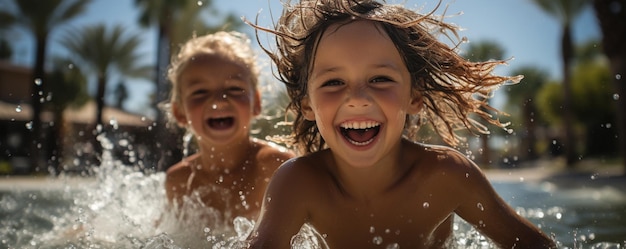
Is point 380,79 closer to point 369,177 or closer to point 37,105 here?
point 369,177

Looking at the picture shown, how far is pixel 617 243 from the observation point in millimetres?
3439

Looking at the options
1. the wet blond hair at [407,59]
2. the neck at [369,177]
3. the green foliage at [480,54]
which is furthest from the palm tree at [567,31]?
the neck at [369,177]

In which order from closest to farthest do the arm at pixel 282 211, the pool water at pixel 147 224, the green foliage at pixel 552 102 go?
1. the arm at pixel 282 211
2. the pool water at pixel 147 224
3. the green foliage at pixel 552 102

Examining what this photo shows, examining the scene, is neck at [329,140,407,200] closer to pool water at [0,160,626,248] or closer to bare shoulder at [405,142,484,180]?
bare shoulder at [405,142,484,180]

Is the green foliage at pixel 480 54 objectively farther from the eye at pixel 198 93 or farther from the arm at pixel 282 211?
the eye at pixel 198 93

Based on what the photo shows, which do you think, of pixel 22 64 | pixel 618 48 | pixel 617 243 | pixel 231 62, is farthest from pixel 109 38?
pixel 617 243

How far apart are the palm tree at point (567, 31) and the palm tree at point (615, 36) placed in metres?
5.92

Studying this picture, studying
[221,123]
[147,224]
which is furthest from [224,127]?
[147,224]

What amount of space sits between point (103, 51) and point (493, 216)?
64.0ft

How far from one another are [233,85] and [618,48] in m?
12.4

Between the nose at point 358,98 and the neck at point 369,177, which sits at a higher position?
the nose at point 358,98

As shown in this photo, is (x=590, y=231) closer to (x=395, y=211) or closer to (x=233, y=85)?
(x=395, y=211)

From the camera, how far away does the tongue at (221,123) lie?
3.94 meters

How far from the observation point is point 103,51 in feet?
67.4
